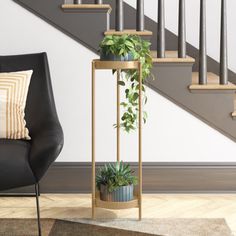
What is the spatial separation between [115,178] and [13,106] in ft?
2.06

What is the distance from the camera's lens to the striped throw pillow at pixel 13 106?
→ 3.40m

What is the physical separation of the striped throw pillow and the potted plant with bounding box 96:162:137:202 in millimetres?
438

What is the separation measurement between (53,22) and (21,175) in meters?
1.15

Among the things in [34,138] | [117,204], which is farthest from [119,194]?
[34,138]

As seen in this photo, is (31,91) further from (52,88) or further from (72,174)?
(72,174)

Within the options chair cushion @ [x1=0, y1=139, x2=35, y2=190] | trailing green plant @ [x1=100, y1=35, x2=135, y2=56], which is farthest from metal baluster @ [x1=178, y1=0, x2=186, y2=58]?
chair cushion @ [x1=0, y1=139, x2=35, y2=190]

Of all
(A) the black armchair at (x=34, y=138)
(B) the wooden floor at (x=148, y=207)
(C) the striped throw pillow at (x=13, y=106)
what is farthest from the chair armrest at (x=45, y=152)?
(B) the wooden floor at (x=148, y=207)

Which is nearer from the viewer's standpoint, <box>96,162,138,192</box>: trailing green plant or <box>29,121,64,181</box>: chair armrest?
<box>29,121,64,181</box>: chair armrest

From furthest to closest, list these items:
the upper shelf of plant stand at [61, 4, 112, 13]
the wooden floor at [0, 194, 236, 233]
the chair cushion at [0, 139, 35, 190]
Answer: the upper shelf of plant stand at [61, 4, 112, 13] < the wooden floor at [0, 194, 236, 233] < the chair cushion at [0, 139, 35, 190]

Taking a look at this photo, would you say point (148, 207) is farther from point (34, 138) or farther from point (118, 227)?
point (34, 138)

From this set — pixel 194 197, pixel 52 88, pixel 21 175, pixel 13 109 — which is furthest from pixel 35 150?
pixel 194 197

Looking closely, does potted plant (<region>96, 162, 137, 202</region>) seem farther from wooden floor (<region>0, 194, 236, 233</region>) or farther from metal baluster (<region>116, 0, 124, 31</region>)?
metal baluster (<region>116, 0, 124, 31</region>)

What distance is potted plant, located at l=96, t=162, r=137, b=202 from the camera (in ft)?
11.1

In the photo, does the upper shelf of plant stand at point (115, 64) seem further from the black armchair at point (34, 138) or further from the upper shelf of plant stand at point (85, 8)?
the upper shelf of plant stand at point (85, 8)
